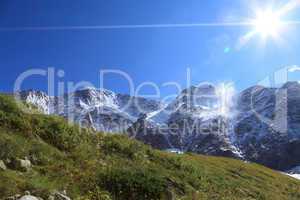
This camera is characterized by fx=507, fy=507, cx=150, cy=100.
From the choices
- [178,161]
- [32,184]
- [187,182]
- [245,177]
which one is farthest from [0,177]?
[245,177]

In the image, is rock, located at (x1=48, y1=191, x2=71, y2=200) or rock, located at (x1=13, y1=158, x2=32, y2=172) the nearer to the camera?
rock, located at (x1=48, y1=191, x2=71, y2=200)

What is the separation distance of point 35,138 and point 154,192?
5146mm

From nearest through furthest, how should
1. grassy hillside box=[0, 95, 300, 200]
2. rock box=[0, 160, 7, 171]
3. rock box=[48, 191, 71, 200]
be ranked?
rock box=[48, 191, 71, 200] → rock box=[0, 160, 7, 171] → grassy hillside box=[0, 95, 300, 200]

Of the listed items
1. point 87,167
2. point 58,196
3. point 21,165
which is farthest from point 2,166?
point 87,167

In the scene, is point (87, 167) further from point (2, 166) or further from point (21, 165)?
point (2, 166)

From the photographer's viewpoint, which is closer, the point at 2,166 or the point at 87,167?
the point at 2,166

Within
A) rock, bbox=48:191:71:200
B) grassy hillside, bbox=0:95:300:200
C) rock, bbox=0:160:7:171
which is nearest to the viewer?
rock, bbox=48:191:71:200

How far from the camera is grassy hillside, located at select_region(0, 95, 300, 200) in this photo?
638 inches

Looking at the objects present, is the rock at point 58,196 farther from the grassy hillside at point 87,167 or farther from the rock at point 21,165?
the rock at point 21,165

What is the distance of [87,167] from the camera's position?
18906 mm

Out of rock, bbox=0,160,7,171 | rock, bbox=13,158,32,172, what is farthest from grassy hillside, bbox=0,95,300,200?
rock, bbox=0,160,7,171

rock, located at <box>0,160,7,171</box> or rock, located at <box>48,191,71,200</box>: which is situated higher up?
rock, located at <box>0,160,7,171</box>

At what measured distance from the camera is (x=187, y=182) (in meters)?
22.4

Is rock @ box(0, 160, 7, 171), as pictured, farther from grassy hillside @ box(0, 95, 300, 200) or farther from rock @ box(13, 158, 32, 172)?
rock @ box(13, 158, 32, 172)
